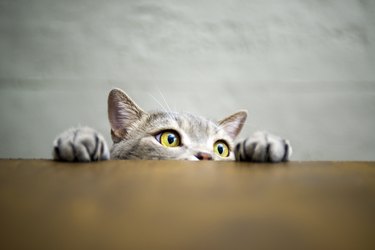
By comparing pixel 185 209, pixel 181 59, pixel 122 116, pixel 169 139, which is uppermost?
pixel 181 59

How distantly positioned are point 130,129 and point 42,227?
3.89 ft

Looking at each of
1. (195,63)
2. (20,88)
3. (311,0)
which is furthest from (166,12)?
(20,88)

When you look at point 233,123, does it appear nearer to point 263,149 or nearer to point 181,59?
point 181,59

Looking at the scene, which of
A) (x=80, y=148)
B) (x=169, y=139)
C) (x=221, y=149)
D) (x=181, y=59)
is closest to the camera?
(x=80, y=148)

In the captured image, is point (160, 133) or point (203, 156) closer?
point (203, 156)

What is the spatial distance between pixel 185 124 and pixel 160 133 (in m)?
0.11

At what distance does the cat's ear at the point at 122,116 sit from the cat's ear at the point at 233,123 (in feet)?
1.27

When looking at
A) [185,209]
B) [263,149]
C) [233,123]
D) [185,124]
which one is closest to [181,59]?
[233,123]

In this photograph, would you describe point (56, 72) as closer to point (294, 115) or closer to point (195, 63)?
point (195, 63)

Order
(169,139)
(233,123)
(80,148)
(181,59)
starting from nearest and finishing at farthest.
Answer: (80,148) → (169,139) → (233,123) → (181,59)

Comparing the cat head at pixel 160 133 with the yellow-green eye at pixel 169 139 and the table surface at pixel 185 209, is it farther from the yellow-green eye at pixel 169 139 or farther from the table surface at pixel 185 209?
the table surface at pixel 185 209

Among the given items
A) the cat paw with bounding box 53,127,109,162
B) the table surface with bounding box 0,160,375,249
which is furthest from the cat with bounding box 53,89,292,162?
the table surface with bounding box 0,160,375,249

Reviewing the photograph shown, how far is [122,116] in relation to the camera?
146 centimetres

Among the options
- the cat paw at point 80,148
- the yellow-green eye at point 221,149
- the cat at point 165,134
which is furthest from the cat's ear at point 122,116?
the cat paw at point 80,148
